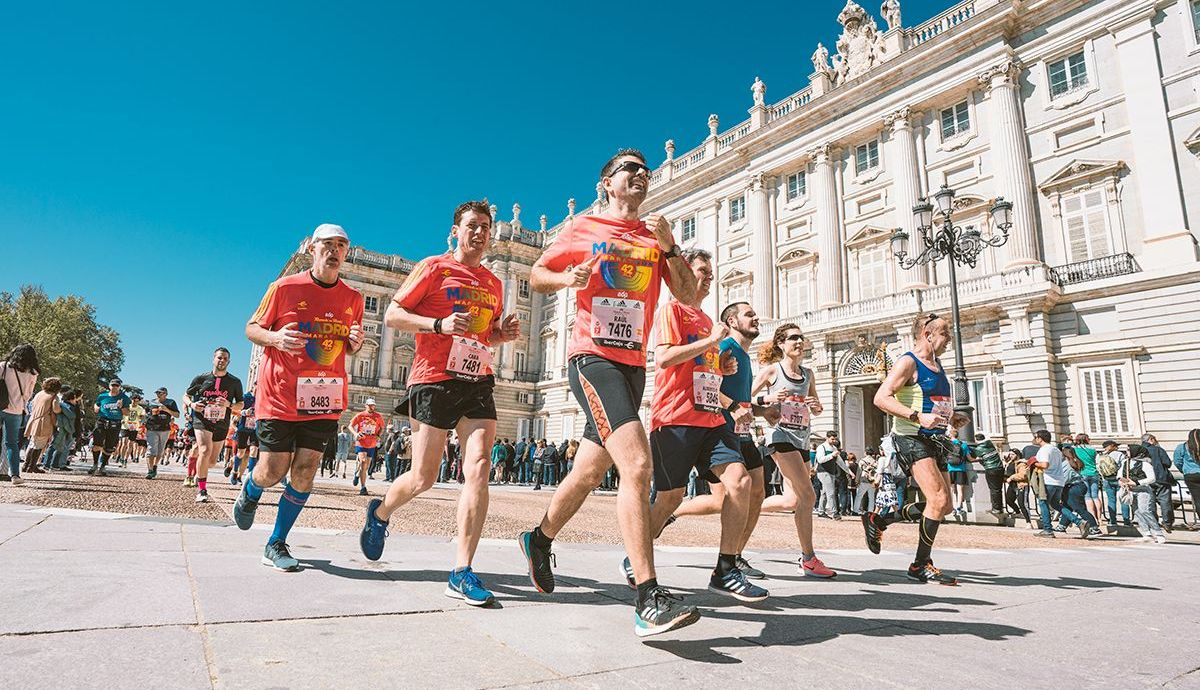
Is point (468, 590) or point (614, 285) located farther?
point (614, 285)

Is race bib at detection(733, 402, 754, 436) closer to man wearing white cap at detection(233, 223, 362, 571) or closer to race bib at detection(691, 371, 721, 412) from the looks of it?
race bib at detection(691, 371, 721, 412)

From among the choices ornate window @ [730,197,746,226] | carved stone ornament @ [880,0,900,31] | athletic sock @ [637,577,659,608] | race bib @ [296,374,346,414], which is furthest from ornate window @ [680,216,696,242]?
athletic sock @ [637,577,659,608]

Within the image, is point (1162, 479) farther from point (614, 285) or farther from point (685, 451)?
point (614, 285)

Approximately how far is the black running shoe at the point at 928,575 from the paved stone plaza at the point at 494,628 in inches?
9.5

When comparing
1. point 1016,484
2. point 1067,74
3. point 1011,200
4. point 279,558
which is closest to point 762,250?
point 1011,200

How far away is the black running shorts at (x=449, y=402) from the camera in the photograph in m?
3.32

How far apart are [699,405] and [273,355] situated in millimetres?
2660

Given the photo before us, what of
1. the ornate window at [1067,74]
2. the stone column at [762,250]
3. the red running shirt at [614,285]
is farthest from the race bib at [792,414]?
the stone column at [762,250]

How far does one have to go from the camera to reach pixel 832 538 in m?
7.97

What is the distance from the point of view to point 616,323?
282 cm

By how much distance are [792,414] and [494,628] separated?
9.97ft

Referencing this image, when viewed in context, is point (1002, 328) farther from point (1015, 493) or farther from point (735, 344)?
point (735, 344)

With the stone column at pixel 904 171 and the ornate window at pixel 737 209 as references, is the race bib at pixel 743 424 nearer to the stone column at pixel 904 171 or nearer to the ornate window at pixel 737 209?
the stone column at pixel 904 171

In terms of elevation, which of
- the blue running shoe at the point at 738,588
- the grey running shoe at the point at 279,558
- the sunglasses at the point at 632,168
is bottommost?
the blue running shoe at the point at 738,588
